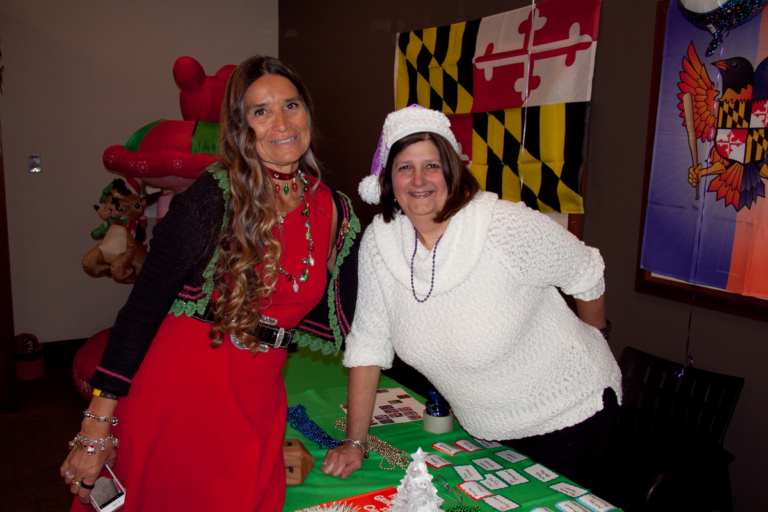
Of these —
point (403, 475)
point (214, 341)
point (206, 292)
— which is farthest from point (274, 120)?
point (403, 475)

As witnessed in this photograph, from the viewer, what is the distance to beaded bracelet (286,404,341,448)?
1597mm

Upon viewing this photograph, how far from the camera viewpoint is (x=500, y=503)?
1.25m

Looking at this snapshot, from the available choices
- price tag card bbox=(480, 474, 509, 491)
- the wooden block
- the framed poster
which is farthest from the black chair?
the wooden block

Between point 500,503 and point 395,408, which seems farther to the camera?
point 395,408

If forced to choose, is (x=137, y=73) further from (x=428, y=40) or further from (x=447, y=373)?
(x=447, y=373)

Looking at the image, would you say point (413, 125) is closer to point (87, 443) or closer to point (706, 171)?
point (87, 443)

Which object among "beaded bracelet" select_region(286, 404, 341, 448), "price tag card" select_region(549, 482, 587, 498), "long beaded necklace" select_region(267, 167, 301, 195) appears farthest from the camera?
"beaded bracelet" select_region(286, 404, 341, 448)

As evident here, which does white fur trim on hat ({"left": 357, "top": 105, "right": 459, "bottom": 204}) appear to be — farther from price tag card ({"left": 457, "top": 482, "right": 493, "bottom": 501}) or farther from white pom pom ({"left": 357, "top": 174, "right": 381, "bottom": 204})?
price tag card ({"left": 457, "top": 482, "right": 493, "bottom": 501})

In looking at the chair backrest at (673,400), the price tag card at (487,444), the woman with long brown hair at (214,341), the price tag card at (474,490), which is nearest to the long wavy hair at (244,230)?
the woman with long brown hair at (214,341)

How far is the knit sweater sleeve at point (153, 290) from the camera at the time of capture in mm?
1189

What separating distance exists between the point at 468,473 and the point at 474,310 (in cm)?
43

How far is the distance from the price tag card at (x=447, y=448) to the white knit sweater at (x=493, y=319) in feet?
0.22

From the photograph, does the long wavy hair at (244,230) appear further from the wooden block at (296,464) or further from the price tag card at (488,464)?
the price tag card at (488,464)

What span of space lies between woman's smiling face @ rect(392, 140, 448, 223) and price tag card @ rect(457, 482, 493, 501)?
681mm
